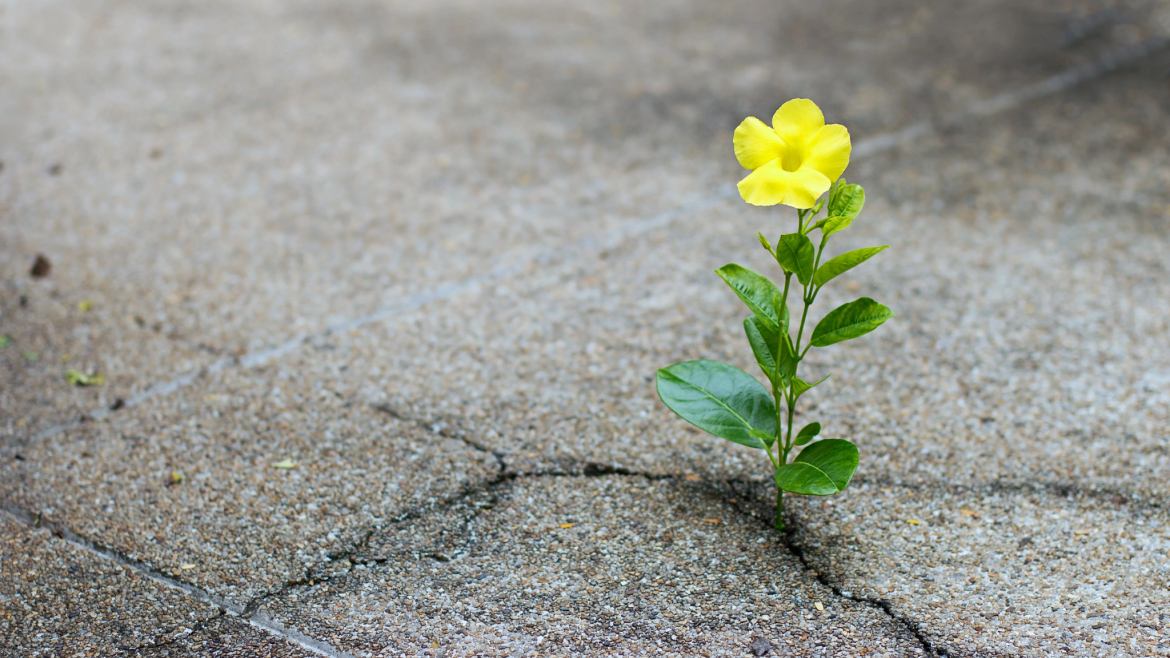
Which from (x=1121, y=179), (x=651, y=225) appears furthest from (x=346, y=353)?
(x=1121, y=179)

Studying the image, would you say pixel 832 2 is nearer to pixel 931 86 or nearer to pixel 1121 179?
pixel 931 86

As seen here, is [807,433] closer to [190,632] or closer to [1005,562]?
[1005,562]

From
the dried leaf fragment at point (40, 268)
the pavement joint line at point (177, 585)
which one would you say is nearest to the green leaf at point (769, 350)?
the pavement joint line at point (177, 585)

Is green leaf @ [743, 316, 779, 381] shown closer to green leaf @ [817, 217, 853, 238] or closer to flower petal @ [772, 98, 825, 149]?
green leaf @ [817, 217, 853, 238]

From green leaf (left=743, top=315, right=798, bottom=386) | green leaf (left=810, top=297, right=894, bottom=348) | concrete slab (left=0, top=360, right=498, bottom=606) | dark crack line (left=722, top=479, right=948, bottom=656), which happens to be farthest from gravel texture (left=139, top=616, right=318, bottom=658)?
green leaf (left=810, top=297, right=894, bottom=348)

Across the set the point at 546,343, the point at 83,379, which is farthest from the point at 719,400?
the point at 83,379
